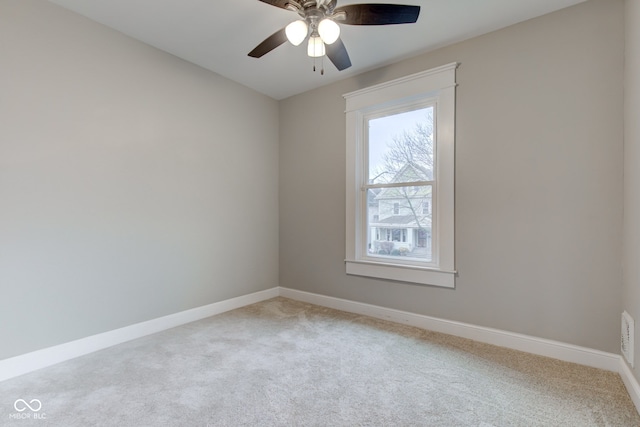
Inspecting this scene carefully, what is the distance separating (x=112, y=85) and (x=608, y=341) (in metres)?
4.15

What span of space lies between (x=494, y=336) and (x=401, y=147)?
1.87 meters

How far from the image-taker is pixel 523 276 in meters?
2.35

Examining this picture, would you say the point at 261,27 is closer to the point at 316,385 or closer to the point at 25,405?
the point at 316,385

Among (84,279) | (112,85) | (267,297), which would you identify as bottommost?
(267,297)

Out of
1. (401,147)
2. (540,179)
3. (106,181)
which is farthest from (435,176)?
(106,181)

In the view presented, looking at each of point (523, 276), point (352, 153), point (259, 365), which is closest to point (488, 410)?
point (523, 276)

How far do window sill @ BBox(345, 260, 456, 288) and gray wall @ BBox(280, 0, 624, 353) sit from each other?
0.08 meters

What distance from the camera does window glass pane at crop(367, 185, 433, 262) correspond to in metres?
2.90

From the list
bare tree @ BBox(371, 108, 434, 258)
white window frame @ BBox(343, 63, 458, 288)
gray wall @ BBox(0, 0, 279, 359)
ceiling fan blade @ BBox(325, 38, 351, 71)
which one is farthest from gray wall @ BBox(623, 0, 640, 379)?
gray wall @ BBox(0, 0, 279, 359)

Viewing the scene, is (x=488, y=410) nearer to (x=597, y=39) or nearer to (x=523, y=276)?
(x=523, y=276)

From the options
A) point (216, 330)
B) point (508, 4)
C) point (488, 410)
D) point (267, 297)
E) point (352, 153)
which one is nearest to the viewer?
point (488, 410)

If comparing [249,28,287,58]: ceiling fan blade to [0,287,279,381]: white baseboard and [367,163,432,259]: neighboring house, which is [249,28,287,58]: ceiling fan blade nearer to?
[367,163,432,259]: neighboring house

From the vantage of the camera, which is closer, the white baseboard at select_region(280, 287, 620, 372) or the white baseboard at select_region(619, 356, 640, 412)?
the white baseboard at select_region(619, 356, 640, 412)

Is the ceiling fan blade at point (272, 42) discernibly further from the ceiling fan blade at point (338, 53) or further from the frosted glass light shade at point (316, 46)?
the ceiling fan blade at point (338, 53)
